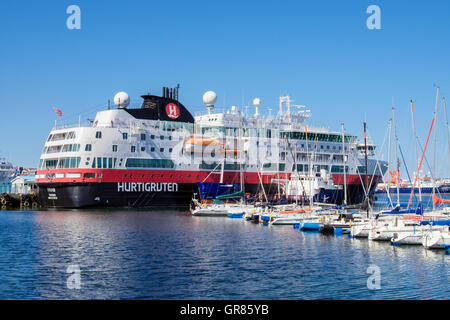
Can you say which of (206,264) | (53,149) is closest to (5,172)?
(53,149)

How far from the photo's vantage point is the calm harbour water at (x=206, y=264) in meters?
22.8

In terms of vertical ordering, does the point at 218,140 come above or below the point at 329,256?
above

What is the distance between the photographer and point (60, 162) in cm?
6619

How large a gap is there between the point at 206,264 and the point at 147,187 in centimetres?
4005

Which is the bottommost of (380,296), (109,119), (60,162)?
(380,296)

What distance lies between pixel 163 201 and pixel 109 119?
1331 cm

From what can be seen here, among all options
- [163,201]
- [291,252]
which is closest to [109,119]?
[163,201]

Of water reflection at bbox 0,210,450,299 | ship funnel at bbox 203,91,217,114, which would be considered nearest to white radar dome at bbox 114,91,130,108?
ship funnel at bbox 203,91,217,114

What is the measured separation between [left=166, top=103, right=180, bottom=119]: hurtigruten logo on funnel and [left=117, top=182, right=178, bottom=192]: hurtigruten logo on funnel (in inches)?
413

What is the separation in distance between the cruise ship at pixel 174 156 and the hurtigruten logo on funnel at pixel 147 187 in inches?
5.1

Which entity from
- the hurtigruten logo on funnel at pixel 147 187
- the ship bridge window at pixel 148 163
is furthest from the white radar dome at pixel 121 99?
the hurtigruten logo on funnel at pixel 147 187
